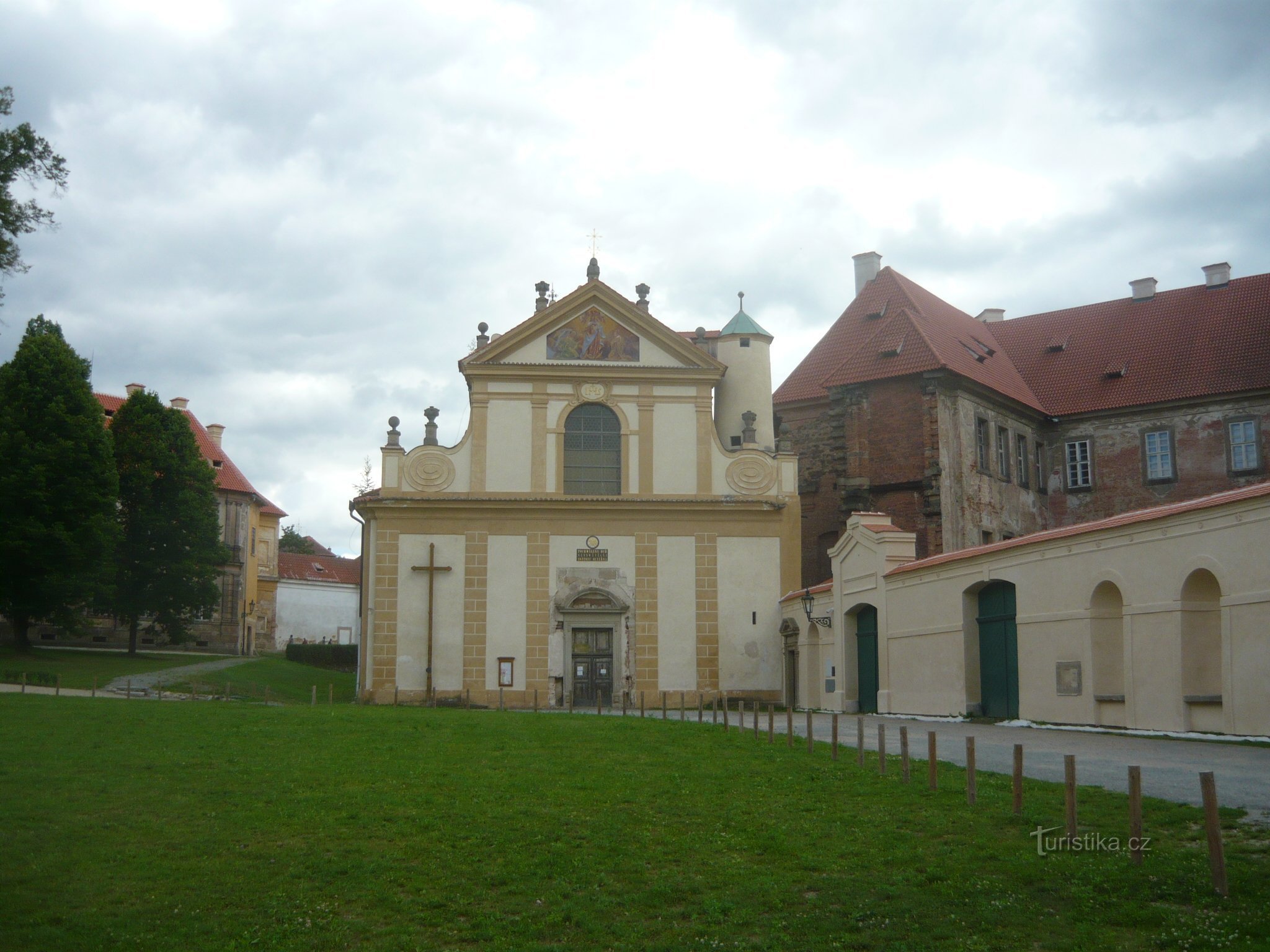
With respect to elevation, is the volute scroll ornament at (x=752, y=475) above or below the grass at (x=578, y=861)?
above

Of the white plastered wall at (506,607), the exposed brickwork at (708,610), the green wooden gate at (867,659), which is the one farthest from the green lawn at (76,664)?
the green wooden gate at (867,659)

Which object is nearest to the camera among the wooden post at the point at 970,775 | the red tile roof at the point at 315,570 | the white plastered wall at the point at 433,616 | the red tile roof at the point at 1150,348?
the wooden post at the point at 970,775

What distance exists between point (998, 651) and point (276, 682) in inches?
1192

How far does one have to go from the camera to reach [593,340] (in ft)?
129

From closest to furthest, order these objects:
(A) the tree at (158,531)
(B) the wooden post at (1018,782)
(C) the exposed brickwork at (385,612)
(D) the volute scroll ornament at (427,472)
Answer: (B) the wooden post at (1018,782)
(C) the exposed brickwork at (385,612)
(D) the volute scroll ornament at (427,472)
(A) the tree at (158,531)

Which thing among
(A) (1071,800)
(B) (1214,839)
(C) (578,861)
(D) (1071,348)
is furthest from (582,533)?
(B) (1214,839)

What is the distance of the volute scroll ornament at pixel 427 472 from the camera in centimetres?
3819

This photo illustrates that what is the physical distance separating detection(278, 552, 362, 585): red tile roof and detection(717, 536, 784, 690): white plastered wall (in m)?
48.3

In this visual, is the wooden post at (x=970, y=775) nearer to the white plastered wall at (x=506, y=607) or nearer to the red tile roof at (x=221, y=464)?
the white plastered wall at (x=506, y=607)

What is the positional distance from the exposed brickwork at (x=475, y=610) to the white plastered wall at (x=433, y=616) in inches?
5.8

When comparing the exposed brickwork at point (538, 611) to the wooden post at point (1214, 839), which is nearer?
the wooden post at point (1214, 839)

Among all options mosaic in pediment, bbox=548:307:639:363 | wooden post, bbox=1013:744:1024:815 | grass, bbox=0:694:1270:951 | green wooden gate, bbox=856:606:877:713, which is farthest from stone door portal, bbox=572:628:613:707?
wooden post, bbox=1013:744:1024:815

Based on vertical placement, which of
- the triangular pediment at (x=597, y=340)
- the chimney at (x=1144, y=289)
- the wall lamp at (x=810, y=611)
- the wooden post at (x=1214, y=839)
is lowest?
the wooden post at (x=1214, y=839)

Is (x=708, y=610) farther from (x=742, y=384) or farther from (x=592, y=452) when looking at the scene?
(x=742, y=384)
